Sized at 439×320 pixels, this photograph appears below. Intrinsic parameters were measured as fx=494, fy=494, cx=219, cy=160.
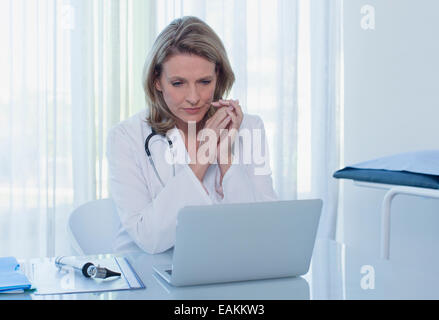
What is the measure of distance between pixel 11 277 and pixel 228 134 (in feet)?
2.78

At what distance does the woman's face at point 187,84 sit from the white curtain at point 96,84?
1066 mm

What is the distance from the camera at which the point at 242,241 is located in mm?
805

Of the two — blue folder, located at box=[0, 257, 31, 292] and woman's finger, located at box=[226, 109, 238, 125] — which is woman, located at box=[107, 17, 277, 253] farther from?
blue folder, located at box=[0, 257, 31, 292]

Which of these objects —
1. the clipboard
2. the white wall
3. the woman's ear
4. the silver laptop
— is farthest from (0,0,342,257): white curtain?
the silver laptop

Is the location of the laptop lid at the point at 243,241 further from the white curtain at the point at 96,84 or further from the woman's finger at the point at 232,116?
the white curtain at the point at 96,84

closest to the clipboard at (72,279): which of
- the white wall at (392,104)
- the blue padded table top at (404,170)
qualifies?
the blue padded table top at (404,170)

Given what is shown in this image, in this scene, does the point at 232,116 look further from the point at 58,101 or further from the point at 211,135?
the point at 58,101

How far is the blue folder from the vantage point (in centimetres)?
77

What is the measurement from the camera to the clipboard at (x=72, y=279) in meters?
0.79

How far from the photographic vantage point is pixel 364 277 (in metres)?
0.89

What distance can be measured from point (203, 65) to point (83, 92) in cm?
118

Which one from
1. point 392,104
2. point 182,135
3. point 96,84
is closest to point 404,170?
point 182,135

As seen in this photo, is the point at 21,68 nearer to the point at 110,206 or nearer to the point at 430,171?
the point at 110,206

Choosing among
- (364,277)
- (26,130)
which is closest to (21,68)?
(26,130)
